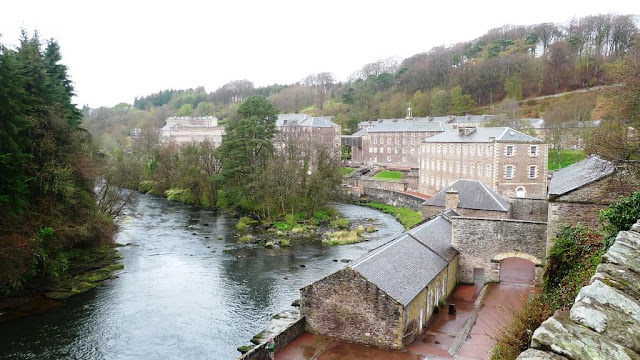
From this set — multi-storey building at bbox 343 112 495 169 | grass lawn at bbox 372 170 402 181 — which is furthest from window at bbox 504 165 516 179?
multi-storey building at bbox 343 112 495 169

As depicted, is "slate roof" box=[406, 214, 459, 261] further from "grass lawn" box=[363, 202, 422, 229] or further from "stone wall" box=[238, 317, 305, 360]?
"grass lawn" box=[363, 202, 422, 229]

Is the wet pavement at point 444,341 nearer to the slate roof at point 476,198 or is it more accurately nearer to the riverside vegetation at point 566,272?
the riverside vegetation at point 566,272

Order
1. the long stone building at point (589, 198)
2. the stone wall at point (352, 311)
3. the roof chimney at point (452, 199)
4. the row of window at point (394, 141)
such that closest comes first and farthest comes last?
the long stone building at point (589, 198) < the stone wall at point (352, 311) < the roof chimney at point (452, 199) < the row of window at point (394, 141)

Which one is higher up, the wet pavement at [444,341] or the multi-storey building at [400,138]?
the multi-storey building at [400,138]

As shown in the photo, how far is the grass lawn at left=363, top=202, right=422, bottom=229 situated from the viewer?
39.0m

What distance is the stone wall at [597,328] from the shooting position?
3102mm

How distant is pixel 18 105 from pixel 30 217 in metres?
5.03

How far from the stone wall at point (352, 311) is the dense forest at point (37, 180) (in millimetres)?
12783

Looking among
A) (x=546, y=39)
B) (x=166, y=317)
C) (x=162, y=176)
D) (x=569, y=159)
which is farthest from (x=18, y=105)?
(x=546, y=39)

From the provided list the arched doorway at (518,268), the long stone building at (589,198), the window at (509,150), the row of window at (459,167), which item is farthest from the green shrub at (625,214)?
the row of window at (459,167)

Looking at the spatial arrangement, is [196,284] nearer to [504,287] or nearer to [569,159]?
[504,287]

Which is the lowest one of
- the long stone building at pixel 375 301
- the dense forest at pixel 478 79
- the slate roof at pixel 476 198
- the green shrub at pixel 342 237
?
the green shrub at pixel 342 237

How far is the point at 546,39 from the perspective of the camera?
9969cm

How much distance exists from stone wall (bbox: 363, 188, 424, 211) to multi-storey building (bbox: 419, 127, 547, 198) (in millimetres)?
4755
